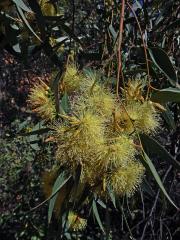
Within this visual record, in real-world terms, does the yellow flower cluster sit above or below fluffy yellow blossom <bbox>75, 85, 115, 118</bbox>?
below

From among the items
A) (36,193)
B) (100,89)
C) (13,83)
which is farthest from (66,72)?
(13,83)

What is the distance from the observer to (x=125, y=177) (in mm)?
992

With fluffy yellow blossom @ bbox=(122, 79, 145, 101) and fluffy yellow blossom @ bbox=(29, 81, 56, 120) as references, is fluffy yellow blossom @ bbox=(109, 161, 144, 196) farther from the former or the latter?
fluffy yellow blossom @ bbox=(29, 81, 56, 120)

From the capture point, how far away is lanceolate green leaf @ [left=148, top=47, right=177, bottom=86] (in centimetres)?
101

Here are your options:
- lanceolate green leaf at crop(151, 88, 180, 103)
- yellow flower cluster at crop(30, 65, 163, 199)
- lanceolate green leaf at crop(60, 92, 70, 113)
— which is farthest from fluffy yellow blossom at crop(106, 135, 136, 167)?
lanceolate green leaf at crop(60, 92, 70, 113)

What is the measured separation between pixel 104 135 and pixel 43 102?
0.95ft

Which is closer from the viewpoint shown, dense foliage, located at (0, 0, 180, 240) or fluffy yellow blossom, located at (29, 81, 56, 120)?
dense foliage, located at (0, 0, 180, 240)

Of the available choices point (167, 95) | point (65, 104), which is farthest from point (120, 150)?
point (65, 104)

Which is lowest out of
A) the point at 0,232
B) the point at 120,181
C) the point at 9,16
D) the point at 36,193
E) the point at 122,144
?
the point at 0,232

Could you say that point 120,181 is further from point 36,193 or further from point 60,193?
point 36,193

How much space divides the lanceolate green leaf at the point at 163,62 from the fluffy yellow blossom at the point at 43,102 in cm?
25

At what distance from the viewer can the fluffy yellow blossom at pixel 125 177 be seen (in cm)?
98

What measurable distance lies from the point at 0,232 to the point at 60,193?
7.48ft

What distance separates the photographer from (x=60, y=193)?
1.21m
